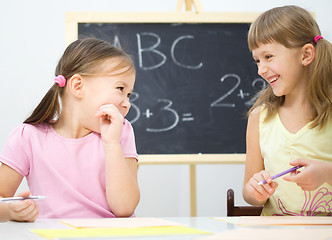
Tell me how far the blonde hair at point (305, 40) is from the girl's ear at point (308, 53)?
0.04 ft

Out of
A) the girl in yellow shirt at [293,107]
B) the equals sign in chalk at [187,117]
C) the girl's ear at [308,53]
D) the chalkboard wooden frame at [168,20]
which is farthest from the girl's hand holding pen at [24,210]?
the equals sign in chalk at [187,117]

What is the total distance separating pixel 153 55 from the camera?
2104 millimetres

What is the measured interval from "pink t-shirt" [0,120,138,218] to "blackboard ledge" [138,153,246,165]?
0.77m

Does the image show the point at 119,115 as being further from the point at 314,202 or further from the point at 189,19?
the point at 189,19

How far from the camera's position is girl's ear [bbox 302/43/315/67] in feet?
4.37

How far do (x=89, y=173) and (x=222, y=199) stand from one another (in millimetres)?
1687

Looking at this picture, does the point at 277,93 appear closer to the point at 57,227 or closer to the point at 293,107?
the point at 293,107

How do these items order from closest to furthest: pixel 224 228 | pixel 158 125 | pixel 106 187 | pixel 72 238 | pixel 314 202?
pixel 72 238 < pixel 224 228 < pixel 106 187 < pixel 314 202 < pixel 158 125

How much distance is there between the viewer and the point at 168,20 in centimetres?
209

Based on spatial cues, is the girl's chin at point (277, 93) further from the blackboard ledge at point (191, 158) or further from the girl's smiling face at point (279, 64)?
the blackboard ledge at point (191, 158)

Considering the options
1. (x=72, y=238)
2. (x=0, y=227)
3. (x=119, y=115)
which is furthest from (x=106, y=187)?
(x=72, y=238)

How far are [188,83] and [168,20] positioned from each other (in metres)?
0.31

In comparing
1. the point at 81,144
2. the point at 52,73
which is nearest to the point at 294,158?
the point at 81,144

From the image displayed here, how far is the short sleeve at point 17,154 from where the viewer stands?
1.09 metres
